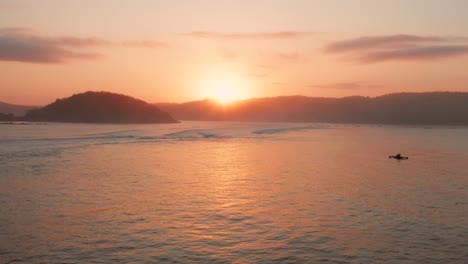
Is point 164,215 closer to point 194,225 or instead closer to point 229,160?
point 194,225

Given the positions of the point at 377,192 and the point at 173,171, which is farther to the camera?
the point at 173,171

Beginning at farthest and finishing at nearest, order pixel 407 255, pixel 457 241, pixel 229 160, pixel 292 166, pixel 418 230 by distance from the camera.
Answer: pixel 229 160
pixel 292 166
pixel 418 230
pixel 457 241
pixel 407 255

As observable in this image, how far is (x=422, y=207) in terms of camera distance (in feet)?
81.2

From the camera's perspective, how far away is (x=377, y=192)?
30.0m

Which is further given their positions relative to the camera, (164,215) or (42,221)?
(164,215)

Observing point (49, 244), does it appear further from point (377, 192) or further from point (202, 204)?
point (377, 192)

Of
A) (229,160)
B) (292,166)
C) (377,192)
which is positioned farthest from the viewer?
(229,160)

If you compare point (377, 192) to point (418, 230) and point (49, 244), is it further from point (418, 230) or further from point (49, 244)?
point (49, 244)

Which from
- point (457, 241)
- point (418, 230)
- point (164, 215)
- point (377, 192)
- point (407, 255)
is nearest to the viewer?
Result: point (407, 255)

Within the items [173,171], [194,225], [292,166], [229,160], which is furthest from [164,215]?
→ [229,160]

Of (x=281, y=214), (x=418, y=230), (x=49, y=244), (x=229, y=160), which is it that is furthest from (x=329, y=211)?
(x=229, y=160)

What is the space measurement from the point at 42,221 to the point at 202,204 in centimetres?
905

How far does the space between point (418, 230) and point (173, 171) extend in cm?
2653

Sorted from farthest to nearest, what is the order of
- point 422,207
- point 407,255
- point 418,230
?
point 422,207, point 418,230, point 407,255
